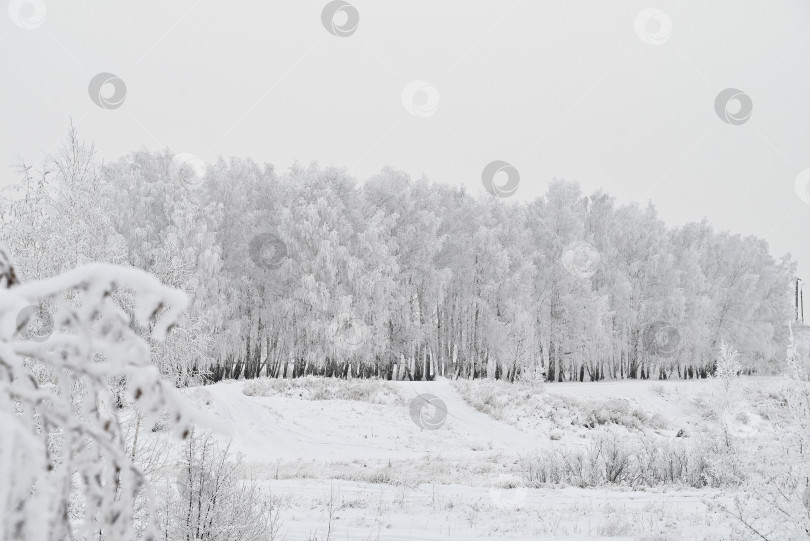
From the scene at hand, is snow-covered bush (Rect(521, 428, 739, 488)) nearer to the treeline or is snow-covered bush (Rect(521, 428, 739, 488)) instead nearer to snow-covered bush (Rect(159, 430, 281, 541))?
snow-covered bush (Rect(159, 430, 281, 541))

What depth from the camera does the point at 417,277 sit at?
32250mm

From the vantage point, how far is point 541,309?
113 feet

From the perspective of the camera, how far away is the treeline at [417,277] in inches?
1091

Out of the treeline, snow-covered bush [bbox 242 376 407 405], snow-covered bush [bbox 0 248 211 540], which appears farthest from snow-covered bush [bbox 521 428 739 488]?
the treeline

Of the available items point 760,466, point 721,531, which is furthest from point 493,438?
point 760,466

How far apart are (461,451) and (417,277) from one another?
14121 mm

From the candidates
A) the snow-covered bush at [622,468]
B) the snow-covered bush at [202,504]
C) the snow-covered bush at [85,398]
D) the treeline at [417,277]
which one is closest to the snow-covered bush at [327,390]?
the treeline at [417,277]

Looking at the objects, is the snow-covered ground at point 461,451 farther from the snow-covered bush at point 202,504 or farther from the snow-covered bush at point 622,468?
the snow-covered bush at point 622,468

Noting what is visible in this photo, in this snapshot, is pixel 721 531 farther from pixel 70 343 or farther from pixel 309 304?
pixel 309 304

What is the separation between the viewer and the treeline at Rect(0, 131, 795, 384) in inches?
1091

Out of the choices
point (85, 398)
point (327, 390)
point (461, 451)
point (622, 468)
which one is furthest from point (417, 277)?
point (85, 398)

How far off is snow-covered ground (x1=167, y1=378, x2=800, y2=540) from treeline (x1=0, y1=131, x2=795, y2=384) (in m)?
3.78

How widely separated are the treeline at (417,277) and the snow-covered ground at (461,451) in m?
3.78

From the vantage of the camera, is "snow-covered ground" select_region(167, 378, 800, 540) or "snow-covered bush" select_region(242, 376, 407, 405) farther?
"snow-covered bush" select_region(242, 376, 407, 405)
